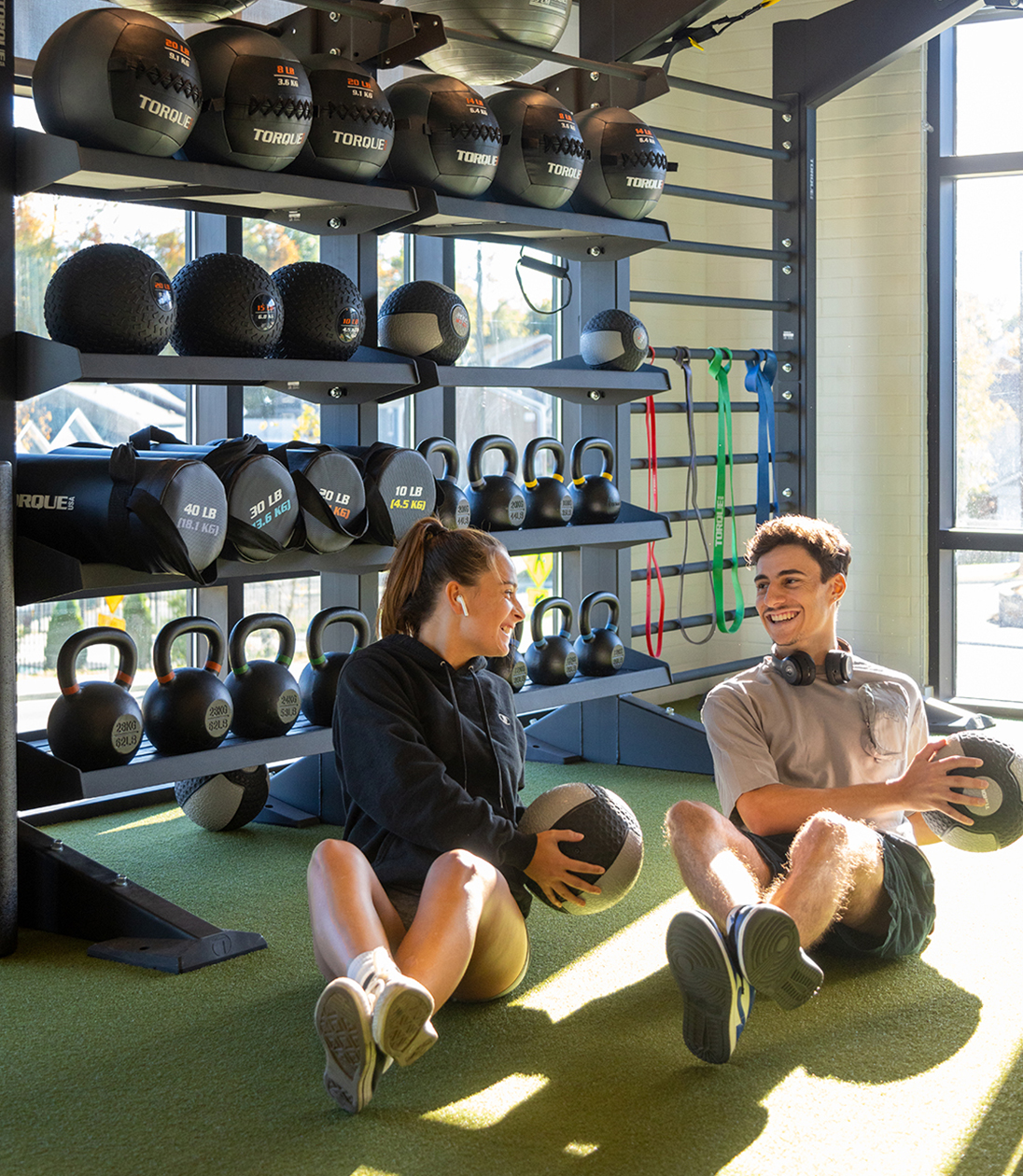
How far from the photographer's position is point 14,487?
3.04m

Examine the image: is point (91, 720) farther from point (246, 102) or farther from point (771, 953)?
point (771, 953)

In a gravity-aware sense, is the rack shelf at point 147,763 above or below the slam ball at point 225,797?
above

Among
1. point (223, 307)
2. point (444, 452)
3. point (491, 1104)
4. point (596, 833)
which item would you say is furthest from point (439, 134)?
point (491, 1104)

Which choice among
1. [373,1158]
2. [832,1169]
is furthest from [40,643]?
[832,1169]

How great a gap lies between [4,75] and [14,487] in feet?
3.06

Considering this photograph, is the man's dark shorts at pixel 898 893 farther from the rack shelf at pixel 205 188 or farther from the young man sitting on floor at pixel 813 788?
the rack shelf at pixel 205 188

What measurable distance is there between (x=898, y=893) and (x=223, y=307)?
6.86 feet

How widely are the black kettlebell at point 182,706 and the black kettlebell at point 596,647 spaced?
4.70ft

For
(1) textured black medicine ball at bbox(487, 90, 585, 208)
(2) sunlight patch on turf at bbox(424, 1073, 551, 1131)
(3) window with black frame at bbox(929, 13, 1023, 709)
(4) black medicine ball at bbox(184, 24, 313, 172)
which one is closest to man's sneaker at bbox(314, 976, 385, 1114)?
(2) sunlight patch on turf at bbox(424, 1073, 551, 1131)

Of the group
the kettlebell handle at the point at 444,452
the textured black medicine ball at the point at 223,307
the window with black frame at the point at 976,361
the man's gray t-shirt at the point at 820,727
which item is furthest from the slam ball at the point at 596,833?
the window with black frame at the point at 976,361

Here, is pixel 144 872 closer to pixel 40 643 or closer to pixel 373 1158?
pixel 40 643

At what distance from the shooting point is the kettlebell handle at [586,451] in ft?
14.3

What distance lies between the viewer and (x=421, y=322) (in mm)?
3740

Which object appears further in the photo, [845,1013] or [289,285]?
[289,285]
